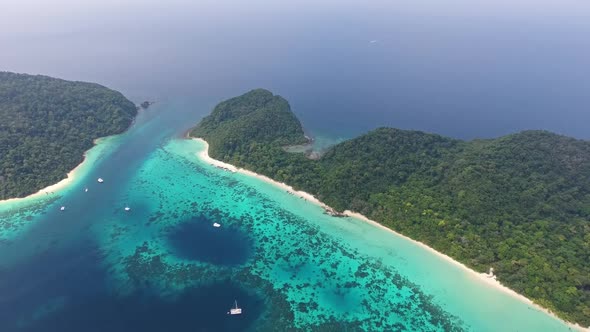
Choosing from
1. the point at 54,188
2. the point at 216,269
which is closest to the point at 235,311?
the point at 216,269

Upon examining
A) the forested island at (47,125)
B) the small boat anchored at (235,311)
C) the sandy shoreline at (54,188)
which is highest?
the forested island at (47,125)

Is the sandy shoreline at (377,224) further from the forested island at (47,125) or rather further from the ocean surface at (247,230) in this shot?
the forested island at (47,125)

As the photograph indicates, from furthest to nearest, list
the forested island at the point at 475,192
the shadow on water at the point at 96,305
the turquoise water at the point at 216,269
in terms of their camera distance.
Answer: the forested island at the point at 475,192 → the turquoise water at the point at 216,269 → the shadow on water at the point at 96,305

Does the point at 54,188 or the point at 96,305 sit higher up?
the point at 54,188

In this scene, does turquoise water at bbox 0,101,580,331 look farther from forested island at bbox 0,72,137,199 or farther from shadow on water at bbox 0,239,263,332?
forested island at bbox 0,72,137,199

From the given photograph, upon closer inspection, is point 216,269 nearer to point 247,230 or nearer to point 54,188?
point 247,230

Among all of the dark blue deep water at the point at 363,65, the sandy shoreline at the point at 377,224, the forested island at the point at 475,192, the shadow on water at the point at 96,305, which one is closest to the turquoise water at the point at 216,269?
the shadow on water at the point at 96,305
